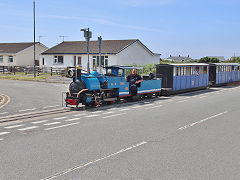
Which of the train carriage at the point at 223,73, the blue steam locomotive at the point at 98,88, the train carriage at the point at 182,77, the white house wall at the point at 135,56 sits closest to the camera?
the blue steam locomotive at the point at 98,88

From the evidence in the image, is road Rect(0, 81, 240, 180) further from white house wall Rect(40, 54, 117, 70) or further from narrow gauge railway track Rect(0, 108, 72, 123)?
white house wall Rect(40, 54, 117, 70)

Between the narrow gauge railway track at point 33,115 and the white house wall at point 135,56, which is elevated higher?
the white house wall at point 135,56

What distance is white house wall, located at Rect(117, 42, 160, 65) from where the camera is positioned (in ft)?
125

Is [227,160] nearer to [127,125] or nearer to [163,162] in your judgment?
[163,162]

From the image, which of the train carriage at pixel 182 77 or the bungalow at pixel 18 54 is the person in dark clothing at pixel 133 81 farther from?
the bungalow at pixel 18 54

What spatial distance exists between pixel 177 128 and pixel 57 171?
493 centimetres

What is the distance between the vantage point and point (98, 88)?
13617 millimetres

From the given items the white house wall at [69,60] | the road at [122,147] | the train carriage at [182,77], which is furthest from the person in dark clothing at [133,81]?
the white house wall at [69,60]

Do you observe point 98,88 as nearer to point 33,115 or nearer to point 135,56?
point 33,115

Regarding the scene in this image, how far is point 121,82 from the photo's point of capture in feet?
48.9

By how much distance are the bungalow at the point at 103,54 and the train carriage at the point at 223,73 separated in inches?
527

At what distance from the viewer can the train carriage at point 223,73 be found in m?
27.2

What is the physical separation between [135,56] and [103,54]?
503 cm

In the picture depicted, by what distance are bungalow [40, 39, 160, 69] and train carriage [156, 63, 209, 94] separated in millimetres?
15041
